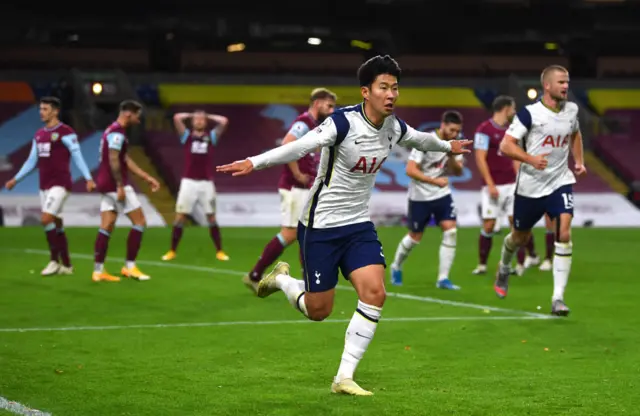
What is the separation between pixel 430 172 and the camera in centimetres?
1505

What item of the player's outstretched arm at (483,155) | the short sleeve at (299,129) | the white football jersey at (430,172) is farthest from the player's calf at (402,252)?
the short sleeve at (299,129)

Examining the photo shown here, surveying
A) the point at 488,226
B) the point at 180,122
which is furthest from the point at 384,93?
the point at 180,122

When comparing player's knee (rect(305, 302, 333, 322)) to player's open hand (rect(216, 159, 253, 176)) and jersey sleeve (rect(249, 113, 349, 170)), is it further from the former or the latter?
player's open hand (rect(216, 159, 253, 176))

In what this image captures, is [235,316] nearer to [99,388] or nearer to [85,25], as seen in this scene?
[99,388]

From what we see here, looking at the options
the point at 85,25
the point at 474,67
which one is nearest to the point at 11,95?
the point at 85,25

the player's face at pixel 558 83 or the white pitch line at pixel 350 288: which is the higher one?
the player's face at pixel 558 83

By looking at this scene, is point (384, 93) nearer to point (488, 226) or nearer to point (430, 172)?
point (430, 172)

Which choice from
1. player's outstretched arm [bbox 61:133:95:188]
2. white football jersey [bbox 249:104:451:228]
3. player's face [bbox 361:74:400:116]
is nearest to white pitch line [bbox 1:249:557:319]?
player's outstretched arm [bbox 61:133:95:188]

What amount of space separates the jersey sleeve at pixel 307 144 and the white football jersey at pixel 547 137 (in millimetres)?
4742

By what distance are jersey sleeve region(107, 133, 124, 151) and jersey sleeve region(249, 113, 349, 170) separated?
8312 millimetres

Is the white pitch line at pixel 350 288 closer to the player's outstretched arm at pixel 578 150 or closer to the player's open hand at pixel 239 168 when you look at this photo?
the player's outstretched arm at pixel 578 150

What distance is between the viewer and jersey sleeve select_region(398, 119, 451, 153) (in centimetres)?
841

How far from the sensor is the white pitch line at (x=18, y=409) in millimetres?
7180

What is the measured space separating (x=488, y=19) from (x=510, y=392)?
113 feet
